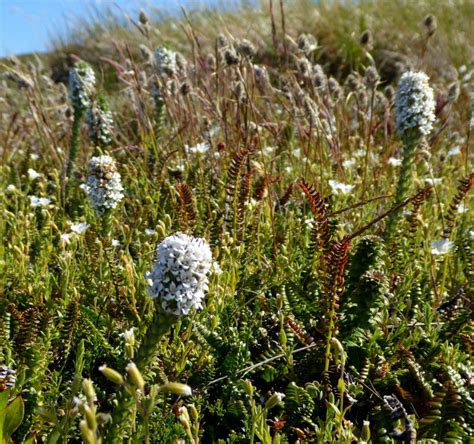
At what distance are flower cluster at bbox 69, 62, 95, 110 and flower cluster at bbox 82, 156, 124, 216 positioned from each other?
1.31 meters

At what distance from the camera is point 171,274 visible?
1.29 meters

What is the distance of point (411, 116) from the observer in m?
2.50

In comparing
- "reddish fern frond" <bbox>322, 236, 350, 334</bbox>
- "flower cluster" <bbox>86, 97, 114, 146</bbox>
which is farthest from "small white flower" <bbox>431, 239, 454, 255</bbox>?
"flower cluster" <bbox>86, 97, 114, 146</bbox>

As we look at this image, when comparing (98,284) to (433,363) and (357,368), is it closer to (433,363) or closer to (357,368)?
(357,368)

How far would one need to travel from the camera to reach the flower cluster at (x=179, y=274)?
4.19 feet

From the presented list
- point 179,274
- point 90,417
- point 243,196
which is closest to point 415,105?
point 243,196

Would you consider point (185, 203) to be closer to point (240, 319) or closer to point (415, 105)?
point (240, 319)

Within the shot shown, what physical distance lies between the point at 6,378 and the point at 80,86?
7.26ft

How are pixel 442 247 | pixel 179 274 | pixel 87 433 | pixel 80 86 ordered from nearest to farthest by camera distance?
pixel 87 433 → pixel 179 274 → pixel 442 247 → pixel 80 86

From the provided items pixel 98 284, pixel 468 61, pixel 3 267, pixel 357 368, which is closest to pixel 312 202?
pixel 357 368

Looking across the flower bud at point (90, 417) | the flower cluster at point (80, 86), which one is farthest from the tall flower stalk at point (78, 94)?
the flower bud at point (90, 417)

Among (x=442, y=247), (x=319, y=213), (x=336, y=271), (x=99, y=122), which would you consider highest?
(x=99, y=122)

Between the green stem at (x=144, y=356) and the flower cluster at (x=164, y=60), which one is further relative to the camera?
the flower cluster at (x=164, y=60)

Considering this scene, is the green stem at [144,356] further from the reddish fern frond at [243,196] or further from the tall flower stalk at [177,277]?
the reddish fern frond at [243,196]
